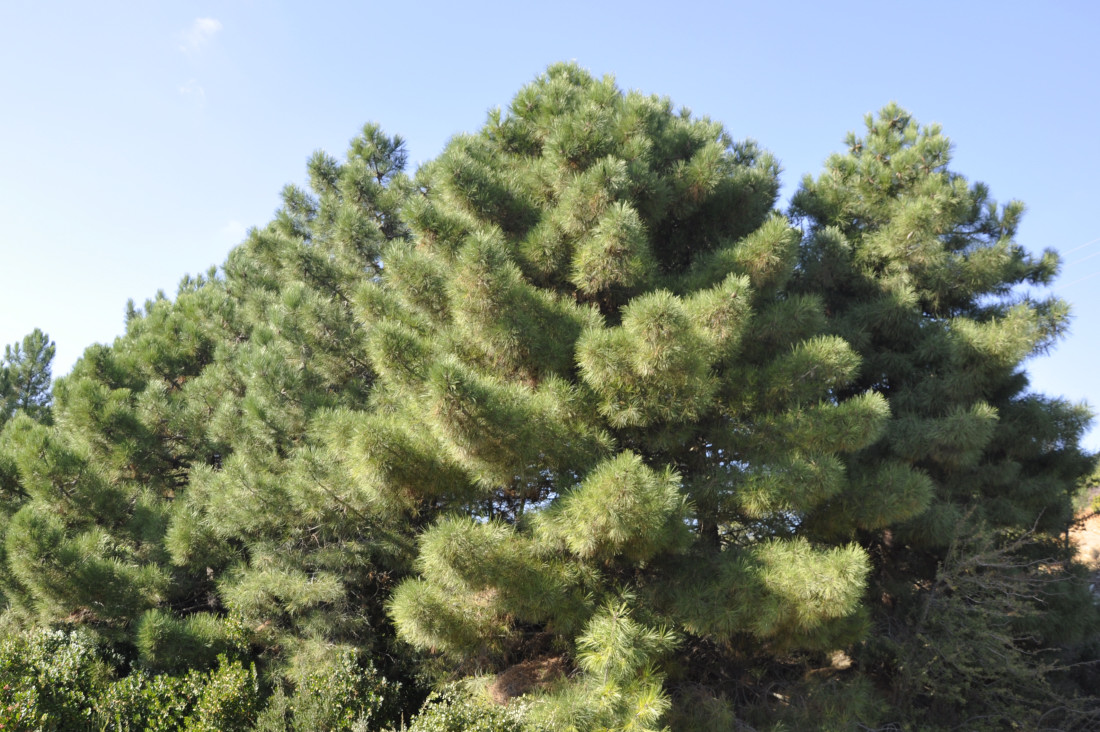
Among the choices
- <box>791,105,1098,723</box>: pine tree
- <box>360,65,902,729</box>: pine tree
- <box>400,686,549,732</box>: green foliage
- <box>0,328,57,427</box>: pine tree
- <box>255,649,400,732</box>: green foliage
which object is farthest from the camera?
<box>0,328,57,427</box>: pine tree

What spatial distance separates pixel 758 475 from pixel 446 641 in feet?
10.3

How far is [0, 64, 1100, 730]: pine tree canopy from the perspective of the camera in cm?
540

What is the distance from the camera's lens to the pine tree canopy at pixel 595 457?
540 centimetres

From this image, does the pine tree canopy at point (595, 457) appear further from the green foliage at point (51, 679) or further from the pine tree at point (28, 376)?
the pine tree at point (28, 376)

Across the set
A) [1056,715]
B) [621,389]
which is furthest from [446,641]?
[1056,715]

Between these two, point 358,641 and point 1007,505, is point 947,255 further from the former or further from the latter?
point 358,641

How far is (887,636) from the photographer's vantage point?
762cm

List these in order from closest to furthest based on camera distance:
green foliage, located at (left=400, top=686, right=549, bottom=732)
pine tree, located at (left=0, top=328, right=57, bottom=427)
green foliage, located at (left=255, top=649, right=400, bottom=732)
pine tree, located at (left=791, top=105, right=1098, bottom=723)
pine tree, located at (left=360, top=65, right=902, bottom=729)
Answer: pine tree, located at (left=360, top=65, right=902, bottom=729) → green foliage, located at (left=400, top=686, right=549, bottom=732) → green foliage, located at (left=255, top=649, right=400, bottom=732) → pine tree, located at (left=791, top=105, right=1098, bottom=723) → pine tree, located at (left=0, top=328, right=57, bottom=427)

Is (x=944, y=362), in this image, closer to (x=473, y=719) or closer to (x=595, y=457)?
(x=595, y=457)

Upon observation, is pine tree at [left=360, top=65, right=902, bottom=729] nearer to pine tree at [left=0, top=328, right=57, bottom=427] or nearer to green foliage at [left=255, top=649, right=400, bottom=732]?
green foliage at [left=255, top=649, right=400, bottom=732]

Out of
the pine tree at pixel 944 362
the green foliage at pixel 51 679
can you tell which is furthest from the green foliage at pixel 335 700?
the pine tree at pixel 944 362

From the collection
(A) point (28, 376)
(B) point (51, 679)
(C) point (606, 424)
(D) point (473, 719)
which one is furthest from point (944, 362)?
(A) point (28, 376)

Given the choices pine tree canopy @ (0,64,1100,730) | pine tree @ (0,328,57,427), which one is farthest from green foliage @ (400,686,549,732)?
pine tree @ (0,328,57,427)

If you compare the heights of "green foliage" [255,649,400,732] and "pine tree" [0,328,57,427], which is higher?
"pine tree" [0,328,57,427]
